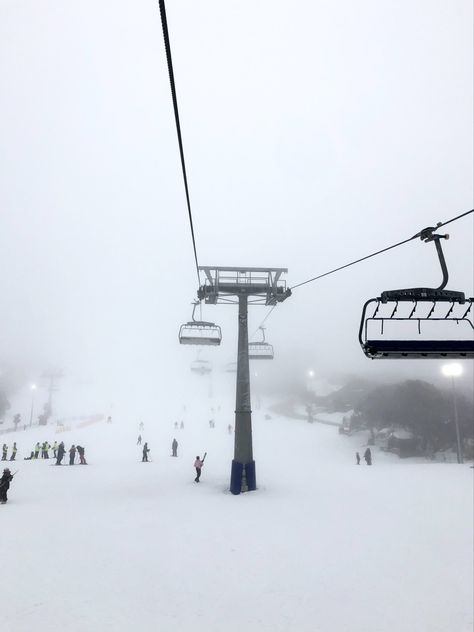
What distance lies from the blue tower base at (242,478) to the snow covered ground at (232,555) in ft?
1.47

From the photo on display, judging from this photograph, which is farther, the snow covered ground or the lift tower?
the lift tower

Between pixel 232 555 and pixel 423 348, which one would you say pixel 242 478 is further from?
pixel 423 348

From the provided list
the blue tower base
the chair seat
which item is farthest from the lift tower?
the chair seat

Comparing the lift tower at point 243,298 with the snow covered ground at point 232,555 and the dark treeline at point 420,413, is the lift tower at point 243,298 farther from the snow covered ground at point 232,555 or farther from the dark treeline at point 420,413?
the dark treeline at point 420,413

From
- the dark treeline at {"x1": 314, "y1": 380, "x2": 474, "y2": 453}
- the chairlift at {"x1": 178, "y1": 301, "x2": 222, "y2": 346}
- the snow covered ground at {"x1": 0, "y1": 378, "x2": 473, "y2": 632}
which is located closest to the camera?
the snow covered ground at {"x1": 0, "y1": 378, "x2": 473, "y2": 632}

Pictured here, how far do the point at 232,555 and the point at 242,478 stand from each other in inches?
243

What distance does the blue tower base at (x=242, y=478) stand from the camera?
1366cm

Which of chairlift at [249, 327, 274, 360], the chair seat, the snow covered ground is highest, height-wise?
chairlift at [249, 327, 274, 360]

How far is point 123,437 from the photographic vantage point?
113 feet

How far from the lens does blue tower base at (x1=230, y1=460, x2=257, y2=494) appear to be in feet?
44.8

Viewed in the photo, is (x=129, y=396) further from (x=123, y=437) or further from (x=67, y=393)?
(x=123, y=437)

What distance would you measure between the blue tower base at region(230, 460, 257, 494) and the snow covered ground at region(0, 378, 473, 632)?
45 centimetres

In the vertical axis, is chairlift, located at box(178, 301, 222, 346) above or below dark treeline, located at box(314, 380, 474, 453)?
above

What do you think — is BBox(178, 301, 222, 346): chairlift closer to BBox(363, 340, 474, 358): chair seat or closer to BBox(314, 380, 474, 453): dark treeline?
BBox(363, 340, 474, 358): chair seat
